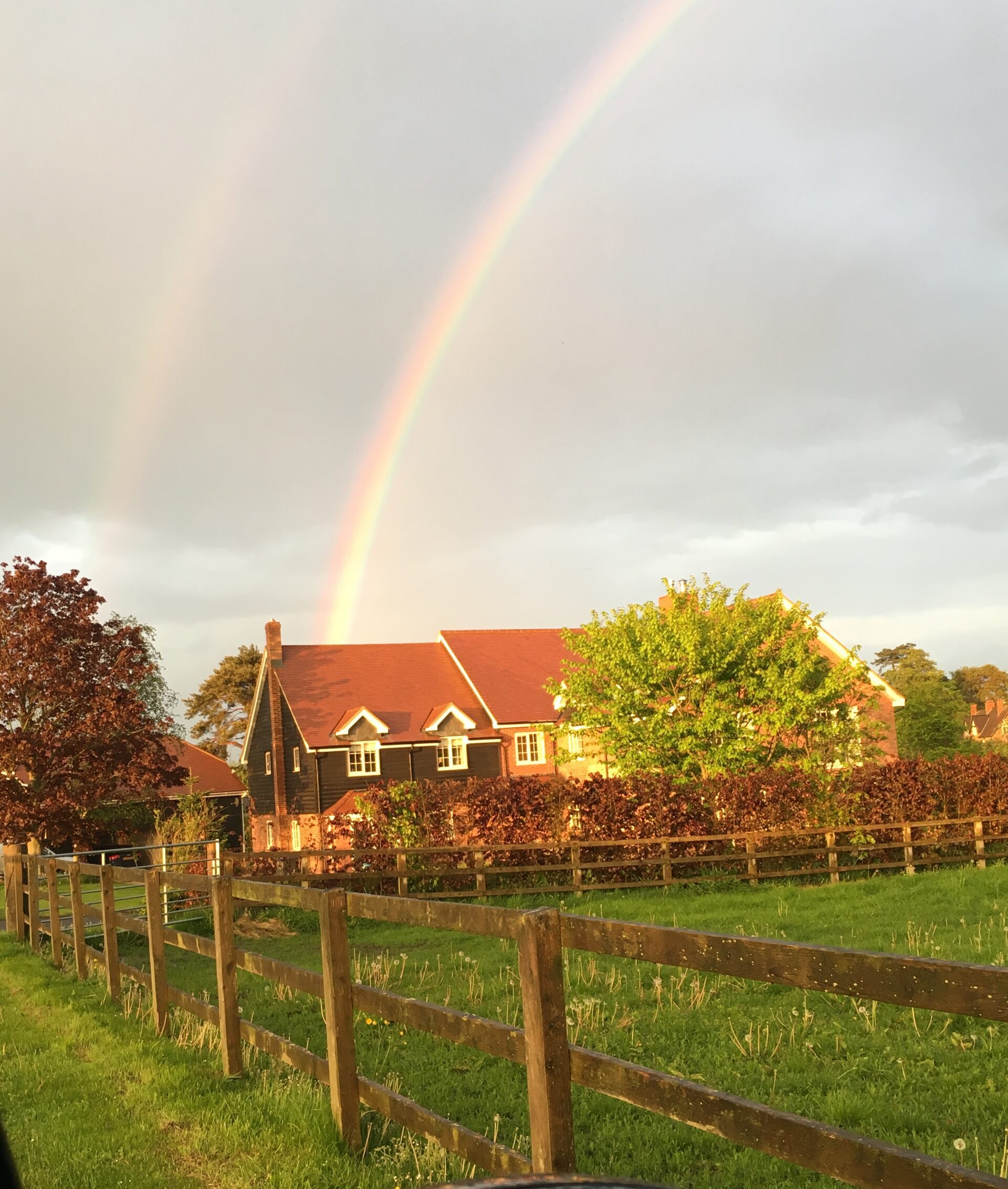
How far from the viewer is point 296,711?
45219mm

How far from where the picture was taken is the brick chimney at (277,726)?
45.9 meters

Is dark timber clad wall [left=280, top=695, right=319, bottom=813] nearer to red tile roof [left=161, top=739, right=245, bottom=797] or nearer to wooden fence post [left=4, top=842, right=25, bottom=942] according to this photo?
red tile roof [left=161, top=739, right=245, bottom=797]

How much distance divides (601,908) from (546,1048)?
14989mm

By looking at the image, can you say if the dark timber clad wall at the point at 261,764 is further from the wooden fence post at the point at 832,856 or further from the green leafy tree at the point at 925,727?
the green leafy tree at the point at 925,727

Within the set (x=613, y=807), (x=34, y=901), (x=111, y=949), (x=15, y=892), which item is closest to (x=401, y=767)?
(x=613, y=807)

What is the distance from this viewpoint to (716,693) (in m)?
30.1

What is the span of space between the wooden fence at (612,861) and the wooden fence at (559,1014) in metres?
13.8

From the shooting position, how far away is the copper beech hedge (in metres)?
22.3

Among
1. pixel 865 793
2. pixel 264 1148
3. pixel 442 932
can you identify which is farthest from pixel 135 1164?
pixel 865 793

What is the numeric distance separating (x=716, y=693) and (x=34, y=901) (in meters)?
19.8

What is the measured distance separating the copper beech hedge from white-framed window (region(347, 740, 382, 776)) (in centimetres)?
2191

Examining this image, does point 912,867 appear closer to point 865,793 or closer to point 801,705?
point 865,793

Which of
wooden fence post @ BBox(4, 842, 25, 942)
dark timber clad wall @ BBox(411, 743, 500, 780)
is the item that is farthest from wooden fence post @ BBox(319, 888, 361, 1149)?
dark timber clad wall @ BBox(411, 743, 500, 780)

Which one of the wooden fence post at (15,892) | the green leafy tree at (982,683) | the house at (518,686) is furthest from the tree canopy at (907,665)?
the wooden fence post at (15,892)
